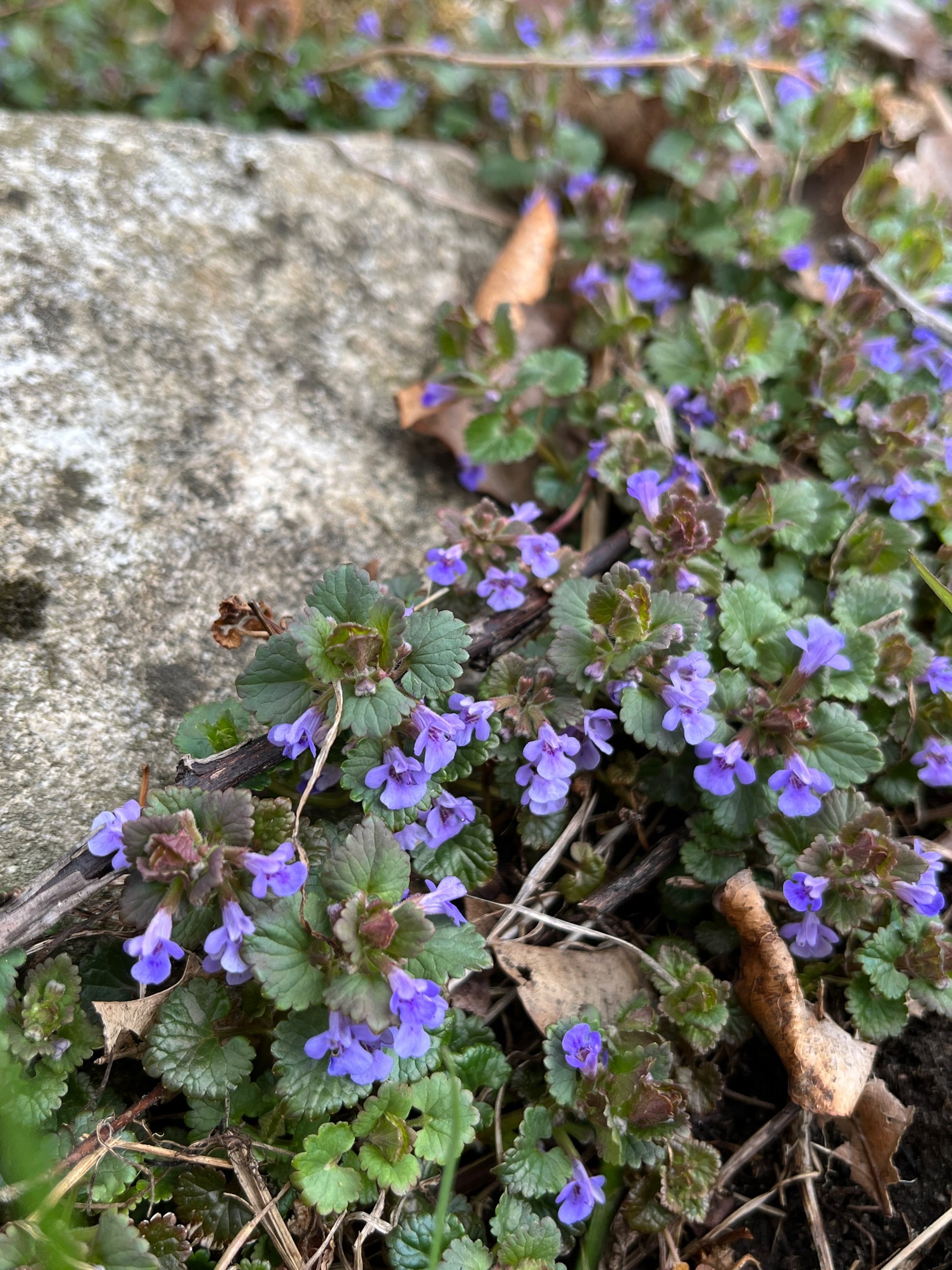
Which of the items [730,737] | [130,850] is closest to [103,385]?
[130,850]

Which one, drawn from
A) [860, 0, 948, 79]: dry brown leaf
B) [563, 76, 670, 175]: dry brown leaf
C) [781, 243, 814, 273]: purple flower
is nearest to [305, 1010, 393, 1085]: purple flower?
[781, 243, 814, 273]: purple flower

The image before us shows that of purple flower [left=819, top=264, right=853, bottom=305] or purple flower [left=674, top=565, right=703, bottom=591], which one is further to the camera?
purple flower [left=819, top=264, right=853, bottom=305]

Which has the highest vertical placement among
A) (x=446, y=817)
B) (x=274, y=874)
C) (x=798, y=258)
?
(x=798, y=258)

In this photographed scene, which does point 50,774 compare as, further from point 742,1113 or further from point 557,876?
point 742,1113

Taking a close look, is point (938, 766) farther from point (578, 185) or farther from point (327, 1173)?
point (578, 185)

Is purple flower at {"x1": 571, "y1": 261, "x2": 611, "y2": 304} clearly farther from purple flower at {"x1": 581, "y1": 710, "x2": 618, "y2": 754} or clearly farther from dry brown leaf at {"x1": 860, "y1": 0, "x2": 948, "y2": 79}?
dry brown leaf at {"x1": 860, "y1": 0, "x2": 948, "y2": 79}

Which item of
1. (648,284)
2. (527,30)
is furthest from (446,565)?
(527,30)
